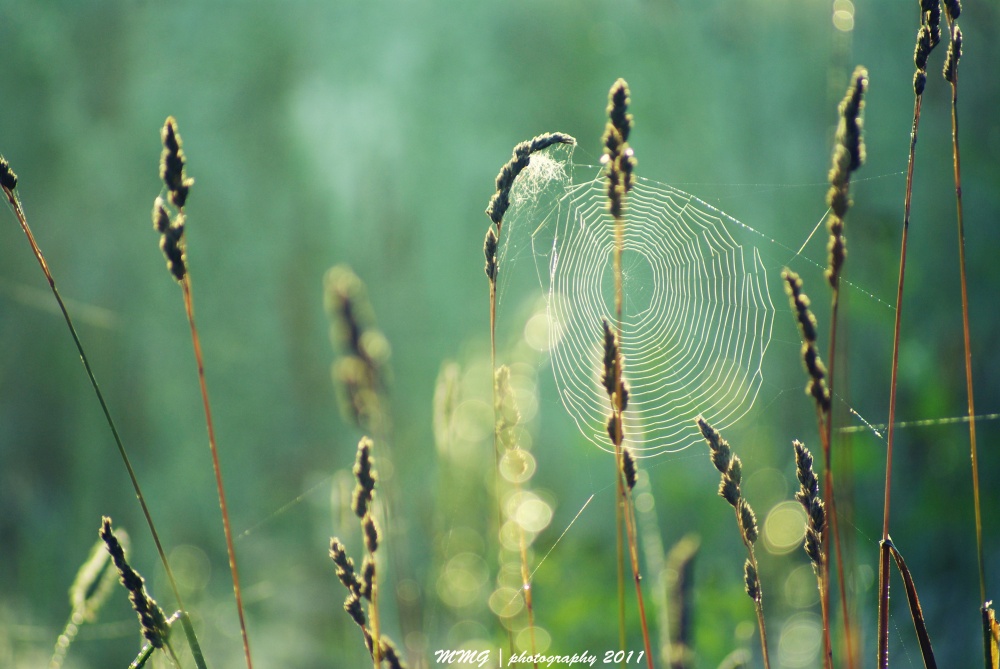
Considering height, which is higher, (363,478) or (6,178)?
(6,178)

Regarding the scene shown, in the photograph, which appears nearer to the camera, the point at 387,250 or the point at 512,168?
the point at 512,168

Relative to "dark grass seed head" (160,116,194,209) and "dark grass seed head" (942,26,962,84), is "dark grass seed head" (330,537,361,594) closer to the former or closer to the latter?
"dark grass seed head" (160,116,194,209)

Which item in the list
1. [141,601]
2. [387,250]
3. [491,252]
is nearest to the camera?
[141,601]

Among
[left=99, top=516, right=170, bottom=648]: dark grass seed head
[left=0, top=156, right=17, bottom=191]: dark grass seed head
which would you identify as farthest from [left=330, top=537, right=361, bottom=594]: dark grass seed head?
[left=0, top=156, right=17, bottom=191]: dark grass seed head

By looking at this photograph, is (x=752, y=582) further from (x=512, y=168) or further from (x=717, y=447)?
(x=512, y=168)

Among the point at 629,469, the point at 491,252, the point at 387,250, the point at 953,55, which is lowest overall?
the point at 629,469

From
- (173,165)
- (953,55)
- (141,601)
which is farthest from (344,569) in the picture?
(953,55)

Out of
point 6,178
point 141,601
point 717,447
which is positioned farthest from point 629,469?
point 6,178

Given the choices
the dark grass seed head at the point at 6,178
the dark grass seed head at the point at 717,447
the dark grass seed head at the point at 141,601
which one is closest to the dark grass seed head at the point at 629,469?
the dark grass seed head at the point at 717,447

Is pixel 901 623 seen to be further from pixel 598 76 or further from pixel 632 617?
pixel 598 76

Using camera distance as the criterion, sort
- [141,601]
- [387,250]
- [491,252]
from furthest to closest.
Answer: [387,250]
[491,252]
[141,601]

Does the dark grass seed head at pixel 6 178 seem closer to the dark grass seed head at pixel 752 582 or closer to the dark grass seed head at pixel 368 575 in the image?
the dark grass seed head at pixel 368 575
